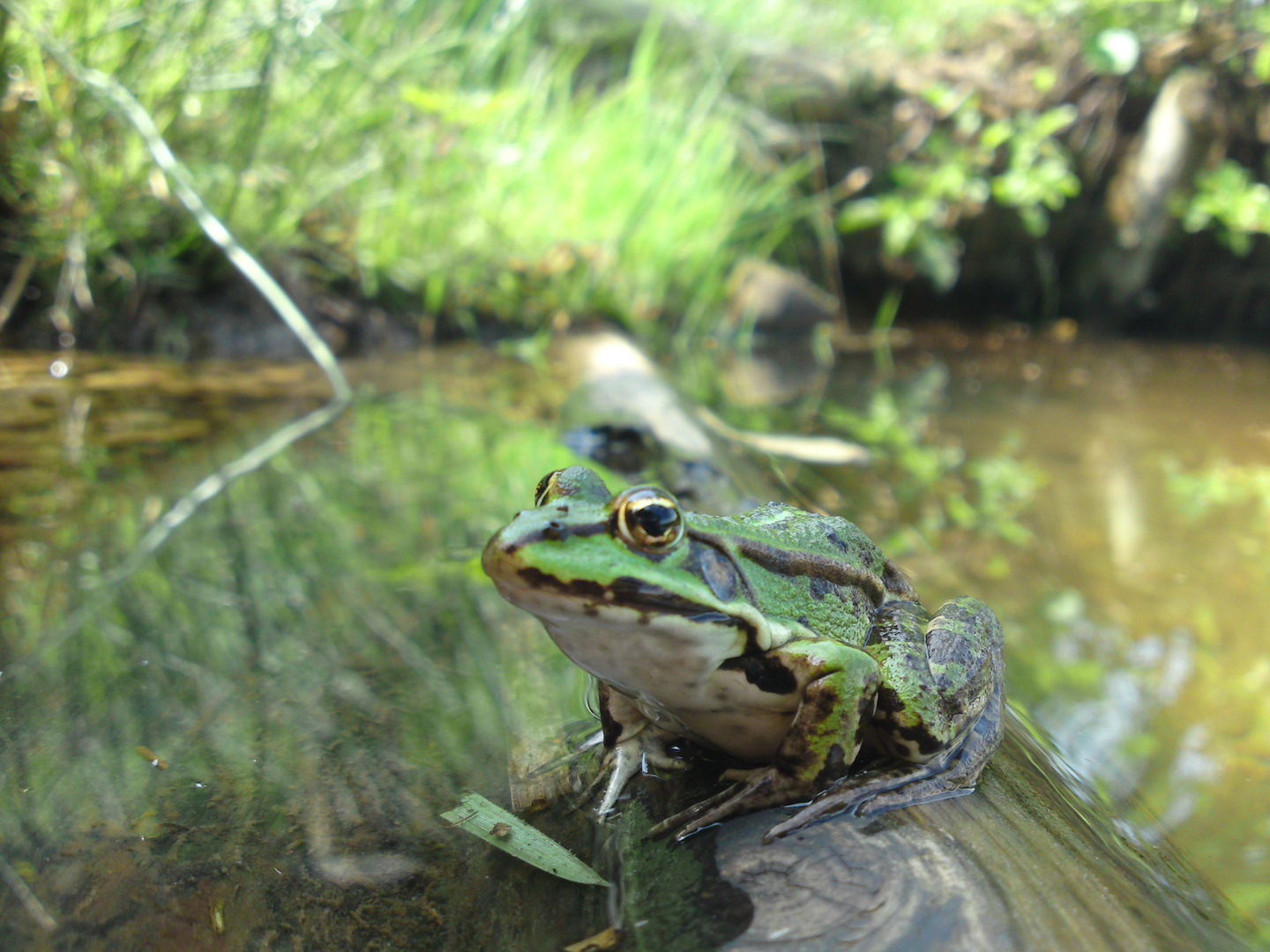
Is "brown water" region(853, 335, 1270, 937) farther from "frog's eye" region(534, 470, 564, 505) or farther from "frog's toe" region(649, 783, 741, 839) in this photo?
"frog's eye" region(534, 470, 564, 505)

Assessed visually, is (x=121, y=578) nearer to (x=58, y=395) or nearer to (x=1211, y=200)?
(x=58, y=395)

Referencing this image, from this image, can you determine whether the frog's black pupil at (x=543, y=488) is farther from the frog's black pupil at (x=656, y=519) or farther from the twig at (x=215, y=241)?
the twig at (x=215, y=241)

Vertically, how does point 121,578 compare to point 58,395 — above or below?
above

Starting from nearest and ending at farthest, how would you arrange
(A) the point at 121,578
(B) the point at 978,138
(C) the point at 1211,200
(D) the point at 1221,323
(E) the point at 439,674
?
(E) the point at 439,674 < (A) the point at 121,578 < (C) the point at 1211,200 < (B) the point at 978,138 < (D) the point at 1221,323

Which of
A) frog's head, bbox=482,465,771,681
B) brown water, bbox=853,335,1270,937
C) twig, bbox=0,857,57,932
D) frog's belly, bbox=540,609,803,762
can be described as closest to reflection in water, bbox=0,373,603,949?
twig, bbox=0,857,57,932

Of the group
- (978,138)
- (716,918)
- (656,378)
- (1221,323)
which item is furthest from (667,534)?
(1221,323)

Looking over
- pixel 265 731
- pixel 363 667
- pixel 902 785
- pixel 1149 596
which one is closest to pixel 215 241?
pixel 363 667

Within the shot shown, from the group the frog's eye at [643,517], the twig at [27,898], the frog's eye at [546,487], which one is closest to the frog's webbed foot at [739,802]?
the frog's eye at [643,517]

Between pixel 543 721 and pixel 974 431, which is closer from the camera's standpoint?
pixel 543 721
